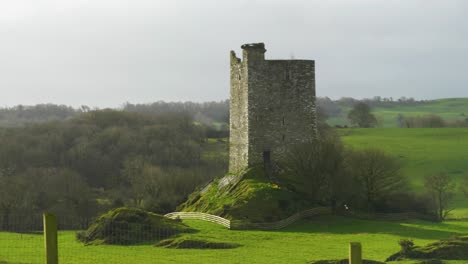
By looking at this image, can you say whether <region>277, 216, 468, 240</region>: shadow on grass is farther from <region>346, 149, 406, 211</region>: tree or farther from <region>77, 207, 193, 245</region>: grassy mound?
<region>77, 207, 193, 245</region>: grassy mound

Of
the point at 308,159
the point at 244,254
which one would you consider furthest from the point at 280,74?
the point at 244,254

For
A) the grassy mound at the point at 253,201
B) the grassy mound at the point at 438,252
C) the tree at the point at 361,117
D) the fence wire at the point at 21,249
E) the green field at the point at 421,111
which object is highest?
the green field at the point at 421,111

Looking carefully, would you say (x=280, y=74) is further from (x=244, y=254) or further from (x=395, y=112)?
(x=395, y=112)

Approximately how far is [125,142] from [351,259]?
10210 cm

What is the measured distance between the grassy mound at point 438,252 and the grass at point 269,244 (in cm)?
111

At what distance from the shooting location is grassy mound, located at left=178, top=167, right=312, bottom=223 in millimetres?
44875

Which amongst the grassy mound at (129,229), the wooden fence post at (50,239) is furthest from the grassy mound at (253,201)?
the wooden fence post at (50,239)

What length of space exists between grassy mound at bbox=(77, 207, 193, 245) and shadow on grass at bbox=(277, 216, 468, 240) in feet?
21.2

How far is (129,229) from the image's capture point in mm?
40281

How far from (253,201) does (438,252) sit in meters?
17.9

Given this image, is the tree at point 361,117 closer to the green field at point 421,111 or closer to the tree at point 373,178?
the green field at point 421,111

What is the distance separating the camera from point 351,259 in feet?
43.8

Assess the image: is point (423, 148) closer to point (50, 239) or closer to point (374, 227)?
point (374, 227)

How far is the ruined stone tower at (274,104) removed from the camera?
50125 mm
